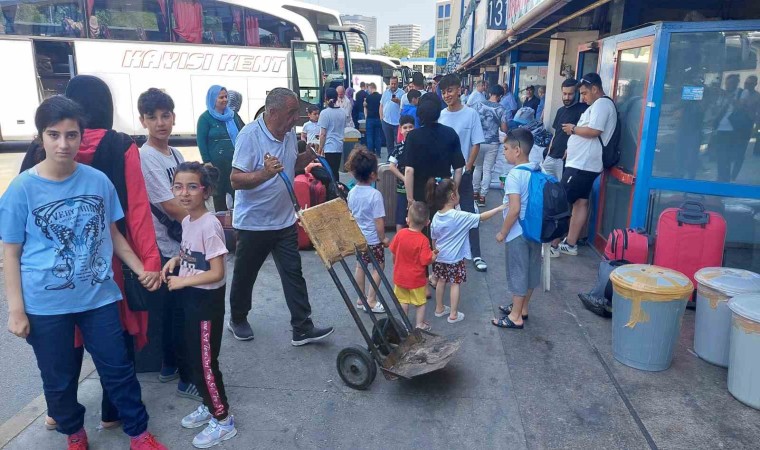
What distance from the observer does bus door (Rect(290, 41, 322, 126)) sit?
14516 mm

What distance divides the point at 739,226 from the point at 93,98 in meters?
5.41

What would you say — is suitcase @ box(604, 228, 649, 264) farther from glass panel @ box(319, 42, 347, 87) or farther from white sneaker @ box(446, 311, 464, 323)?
glass panel @ box(319, 42, 347, 87)

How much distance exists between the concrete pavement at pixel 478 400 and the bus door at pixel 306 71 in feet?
37.0

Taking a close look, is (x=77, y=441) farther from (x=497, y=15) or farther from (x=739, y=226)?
(x=497, y=15)

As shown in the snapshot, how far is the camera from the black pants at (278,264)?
→ 3.86 metres

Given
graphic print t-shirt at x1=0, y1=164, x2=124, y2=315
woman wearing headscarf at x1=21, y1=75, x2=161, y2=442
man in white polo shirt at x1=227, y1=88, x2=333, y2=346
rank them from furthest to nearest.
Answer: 1. man in white polo shirt at x1=227, y1=88, x2=333, y2=346
2. woman wearing headscarf at x1=21, y1=75, x2=161, y2=442
3. graphic print t-shirt at x1=0, y1=164, x2=124, y2=315

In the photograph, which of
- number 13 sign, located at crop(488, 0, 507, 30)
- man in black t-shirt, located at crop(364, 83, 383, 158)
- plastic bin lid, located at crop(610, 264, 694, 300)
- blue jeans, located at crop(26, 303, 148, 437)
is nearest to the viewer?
blue jeans, located at crop(26, 303, 148, 437)

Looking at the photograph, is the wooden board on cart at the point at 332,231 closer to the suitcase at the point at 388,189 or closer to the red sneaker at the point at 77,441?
the red sneaker at the point at 77,441

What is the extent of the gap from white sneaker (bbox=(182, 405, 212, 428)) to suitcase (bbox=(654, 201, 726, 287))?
383 cm

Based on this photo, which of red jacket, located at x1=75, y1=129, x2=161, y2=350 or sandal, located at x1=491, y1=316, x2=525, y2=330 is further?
sandal, located at x1=491, y1=316, x2=525, y2=330

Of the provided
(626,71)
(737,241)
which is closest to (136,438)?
(737,241)

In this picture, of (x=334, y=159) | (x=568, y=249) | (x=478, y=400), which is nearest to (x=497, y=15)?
(x=334, y=159)

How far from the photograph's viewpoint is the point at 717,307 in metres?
3.65

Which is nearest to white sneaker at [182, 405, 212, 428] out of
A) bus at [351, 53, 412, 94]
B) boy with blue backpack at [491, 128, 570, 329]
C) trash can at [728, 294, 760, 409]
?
boy with blue backpack at [491, 128, 570, 329]
